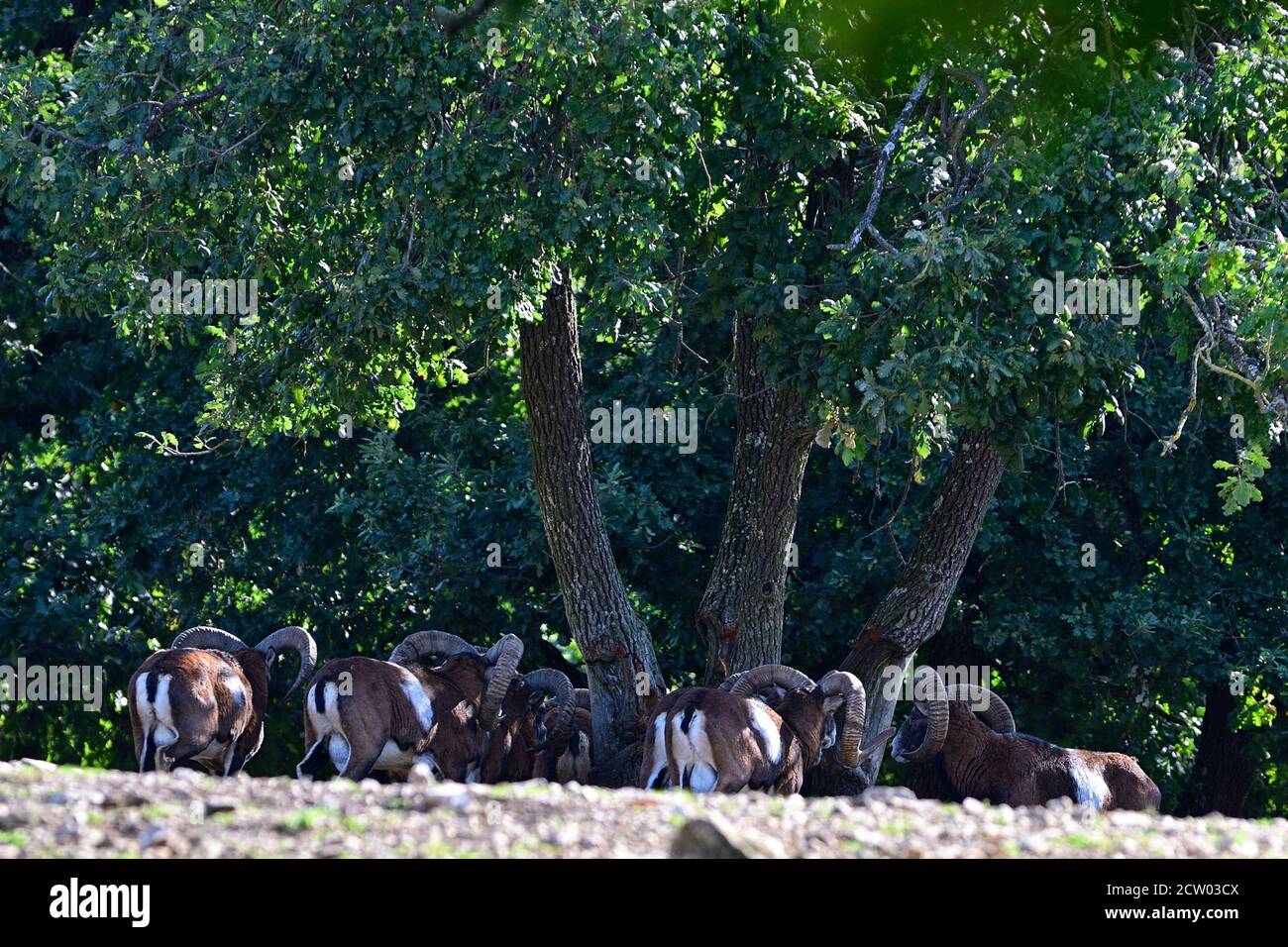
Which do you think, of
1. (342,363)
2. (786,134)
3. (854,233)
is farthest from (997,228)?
(342,363)

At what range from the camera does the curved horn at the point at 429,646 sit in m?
17.9

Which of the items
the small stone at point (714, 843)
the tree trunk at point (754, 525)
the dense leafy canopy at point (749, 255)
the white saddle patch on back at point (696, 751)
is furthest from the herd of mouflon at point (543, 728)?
the small stone at point (714, 843)

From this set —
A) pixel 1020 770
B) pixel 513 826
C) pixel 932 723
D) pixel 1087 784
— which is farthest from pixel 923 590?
pixel 513 826

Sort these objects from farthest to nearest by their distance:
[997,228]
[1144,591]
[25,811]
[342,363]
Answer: [1144,591]
[342,363]
[997,228]
[25,811]

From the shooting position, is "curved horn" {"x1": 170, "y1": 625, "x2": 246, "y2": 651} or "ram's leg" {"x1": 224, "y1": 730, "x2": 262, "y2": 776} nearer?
"ram's leg" {"x1": 224, "y1": 730, "x2": 262, "y2": 776}

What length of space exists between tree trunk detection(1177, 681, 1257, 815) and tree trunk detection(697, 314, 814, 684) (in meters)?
6.88

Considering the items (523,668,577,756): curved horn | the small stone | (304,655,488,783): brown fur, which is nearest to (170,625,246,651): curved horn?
(304,655,488,783): brown fur

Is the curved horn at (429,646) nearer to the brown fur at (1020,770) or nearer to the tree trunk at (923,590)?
the tree trunk at (923,590)

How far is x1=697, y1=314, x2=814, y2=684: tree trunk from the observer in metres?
16.6

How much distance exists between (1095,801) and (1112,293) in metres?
4.80

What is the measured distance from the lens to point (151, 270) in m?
15.5

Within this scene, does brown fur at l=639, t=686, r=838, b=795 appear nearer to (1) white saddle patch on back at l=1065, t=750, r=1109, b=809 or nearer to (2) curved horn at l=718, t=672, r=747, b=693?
(2) curved horn at l=718, t=672, r=747, b=693

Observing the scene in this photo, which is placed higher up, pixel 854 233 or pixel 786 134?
pixel 786 134

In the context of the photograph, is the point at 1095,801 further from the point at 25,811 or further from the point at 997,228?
the point at 25,811
